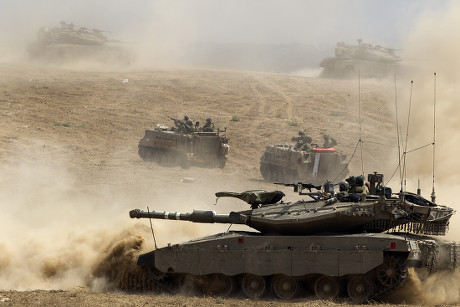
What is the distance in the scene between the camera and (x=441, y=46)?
40.7 meters

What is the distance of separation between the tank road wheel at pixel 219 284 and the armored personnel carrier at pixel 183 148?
2083 cm

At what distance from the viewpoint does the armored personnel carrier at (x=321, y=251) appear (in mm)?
16578

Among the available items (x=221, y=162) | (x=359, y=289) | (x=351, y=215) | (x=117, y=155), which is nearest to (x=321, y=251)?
(x=351, y=215)

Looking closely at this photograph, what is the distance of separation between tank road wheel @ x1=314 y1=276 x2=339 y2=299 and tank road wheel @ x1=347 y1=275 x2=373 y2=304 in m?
0.28

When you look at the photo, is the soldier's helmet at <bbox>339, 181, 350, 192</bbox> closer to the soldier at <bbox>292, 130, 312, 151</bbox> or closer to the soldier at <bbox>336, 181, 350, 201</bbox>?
the soldier at <bbox>336, 181, 350, 201</bbox>

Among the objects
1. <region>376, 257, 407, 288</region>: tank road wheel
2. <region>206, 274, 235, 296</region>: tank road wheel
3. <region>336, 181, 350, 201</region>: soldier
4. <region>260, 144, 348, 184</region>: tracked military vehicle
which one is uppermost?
<region>260, 144, 348, 184</region>: tracked military vehicle

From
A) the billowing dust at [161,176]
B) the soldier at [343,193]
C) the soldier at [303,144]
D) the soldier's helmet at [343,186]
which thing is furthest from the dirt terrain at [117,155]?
the soldier's helmet at [343,186]

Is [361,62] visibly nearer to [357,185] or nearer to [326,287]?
[357,185]

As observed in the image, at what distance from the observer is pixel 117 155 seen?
4022 cm

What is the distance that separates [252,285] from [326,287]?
155 centimetres

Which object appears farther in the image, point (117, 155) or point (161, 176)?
point (117, 155)

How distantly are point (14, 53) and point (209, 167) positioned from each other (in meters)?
38.4

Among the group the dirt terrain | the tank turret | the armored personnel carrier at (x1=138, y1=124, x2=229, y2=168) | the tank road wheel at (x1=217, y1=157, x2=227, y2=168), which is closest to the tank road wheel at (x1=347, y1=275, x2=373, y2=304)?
the dirt terrain

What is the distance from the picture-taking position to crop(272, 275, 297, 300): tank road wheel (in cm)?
1720
